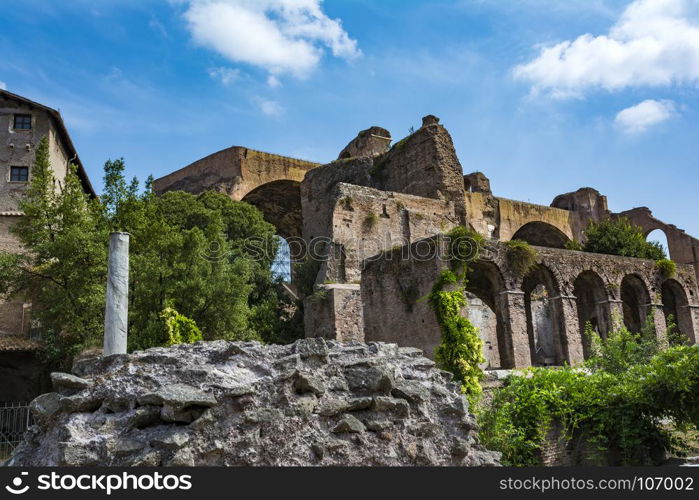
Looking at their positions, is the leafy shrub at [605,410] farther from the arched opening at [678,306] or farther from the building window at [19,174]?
the building window at [19,174]

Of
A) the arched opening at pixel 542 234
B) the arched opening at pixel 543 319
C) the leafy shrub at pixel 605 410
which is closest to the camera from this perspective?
the leafy shrub at pixel 605 410

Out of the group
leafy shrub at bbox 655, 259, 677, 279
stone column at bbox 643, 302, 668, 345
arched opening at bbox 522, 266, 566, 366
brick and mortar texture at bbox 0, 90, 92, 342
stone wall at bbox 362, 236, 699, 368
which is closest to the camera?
stone wall at bbox 362, 236, 699, 368

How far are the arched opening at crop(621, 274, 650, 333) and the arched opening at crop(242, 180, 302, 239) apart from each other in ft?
50.8

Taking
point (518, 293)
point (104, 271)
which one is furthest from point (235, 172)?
point (518, 293)

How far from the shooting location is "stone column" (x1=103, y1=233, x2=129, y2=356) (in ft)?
28.8

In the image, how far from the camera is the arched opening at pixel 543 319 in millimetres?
20062

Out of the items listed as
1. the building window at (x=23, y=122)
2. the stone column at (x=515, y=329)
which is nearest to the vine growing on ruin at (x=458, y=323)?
the stone column at (x=515, y=329)

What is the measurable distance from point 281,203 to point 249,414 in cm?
2815

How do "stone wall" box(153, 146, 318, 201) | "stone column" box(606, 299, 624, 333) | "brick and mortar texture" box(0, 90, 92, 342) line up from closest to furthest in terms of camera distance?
"stone column" box(606, 299, 624, 333) < "brick and mortar texture" box(0, 90, 92, 342) < "stone wall" box(153, 146, 318, 201)

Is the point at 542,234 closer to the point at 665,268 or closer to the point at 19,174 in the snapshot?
the point at 665,268

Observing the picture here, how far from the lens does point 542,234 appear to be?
38.8 m

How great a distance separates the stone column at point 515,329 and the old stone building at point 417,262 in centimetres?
3

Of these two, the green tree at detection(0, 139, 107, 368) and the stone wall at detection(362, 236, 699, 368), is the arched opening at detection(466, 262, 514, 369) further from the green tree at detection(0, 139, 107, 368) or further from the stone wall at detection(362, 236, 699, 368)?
the green tree at detection(0, 139, 107, 368)

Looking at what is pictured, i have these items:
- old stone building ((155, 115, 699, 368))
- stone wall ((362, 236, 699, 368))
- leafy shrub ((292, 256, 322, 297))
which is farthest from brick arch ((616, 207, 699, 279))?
leafy shrub ((292, 256, 322, 297))
